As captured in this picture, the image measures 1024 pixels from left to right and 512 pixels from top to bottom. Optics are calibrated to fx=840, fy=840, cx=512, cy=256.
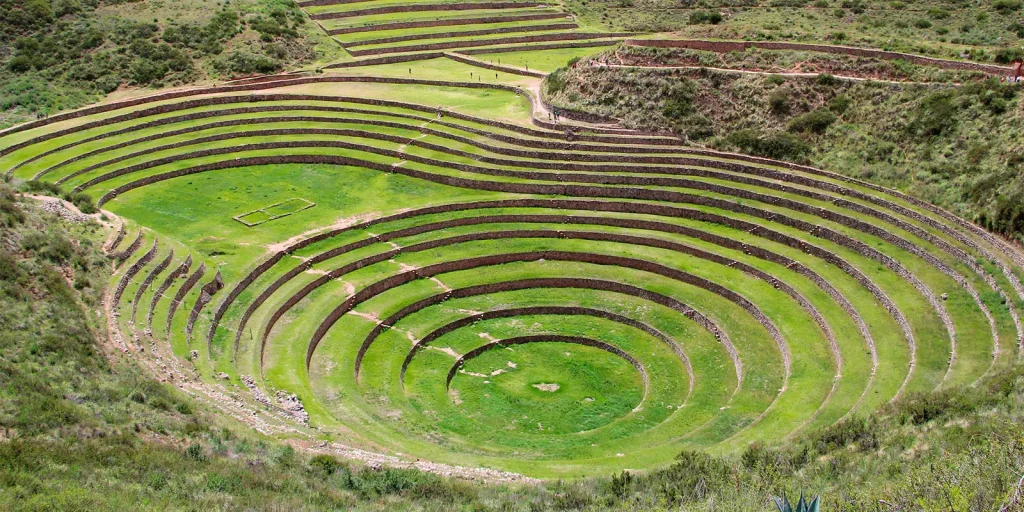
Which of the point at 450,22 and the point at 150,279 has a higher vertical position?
the point at 450,22

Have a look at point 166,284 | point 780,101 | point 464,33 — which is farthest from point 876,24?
point 166,284

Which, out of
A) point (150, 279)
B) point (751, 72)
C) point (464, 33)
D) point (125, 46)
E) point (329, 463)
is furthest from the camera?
point (464, 33)

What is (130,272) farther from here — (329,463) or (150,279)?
(329,463)

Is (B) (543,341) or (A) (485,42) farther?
(A) (485,42)

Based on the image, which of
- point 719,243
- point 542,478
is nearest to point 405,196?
point 719,243

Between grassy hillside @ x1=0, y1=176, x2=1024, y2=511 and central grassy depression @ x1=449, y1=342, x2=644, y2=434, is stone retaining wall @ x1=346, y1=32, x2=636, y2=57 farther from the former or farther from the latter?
grassy hillside @ x1=0, y1=176, x2=1024, y2=511

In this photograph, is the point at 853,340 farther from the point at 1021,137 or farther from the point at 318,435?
the point at 318,435
